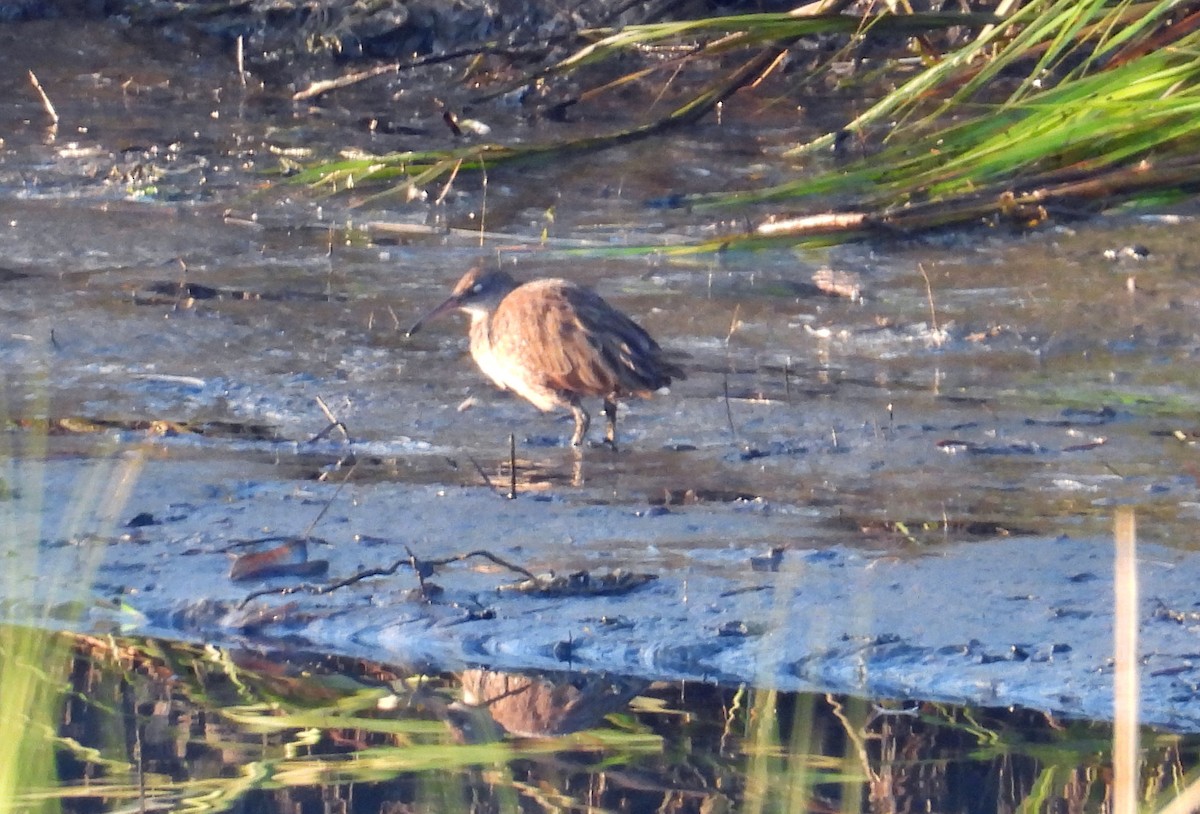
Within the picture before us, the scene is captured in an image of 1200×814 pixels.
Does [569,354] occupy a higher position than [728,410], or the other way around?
[569,354]

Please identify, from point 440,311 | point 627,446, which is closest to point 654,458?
point 627,446

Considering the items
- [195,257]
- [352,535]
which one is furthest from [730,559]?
[195,257]

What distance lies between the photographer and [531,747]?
3.48 metres

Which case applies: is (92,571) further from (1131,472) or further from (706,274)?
(706,274)

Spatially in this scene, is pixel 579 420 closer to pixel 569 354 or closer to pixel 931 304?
pixel 569 354

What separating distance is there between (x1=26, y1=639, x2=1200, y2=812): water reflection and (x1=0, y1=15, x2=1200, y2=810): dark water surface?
0.06 ft

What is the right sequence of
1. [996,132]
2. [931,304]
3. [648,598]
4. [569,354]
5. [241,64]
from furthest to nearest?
1. [241,64]
2. [996,132]
3. [931,304]
4. [569,354]
5. [648,598]

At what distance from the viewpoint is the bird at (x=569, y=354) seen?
5484 mm

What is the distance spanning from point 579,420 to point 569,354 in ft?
0.69

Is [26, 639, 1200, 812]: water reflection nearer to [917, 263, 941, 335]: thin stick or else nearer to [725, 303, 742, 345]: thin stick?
[725, 303, 742, 345]: thin stick

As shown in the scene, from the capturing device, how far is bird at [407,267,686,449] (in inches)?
216

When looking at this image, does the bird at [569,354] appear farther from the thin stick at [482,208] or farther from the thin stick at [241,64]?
the thin stick at [241,64]

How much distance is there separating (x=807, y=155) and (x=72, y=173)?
3589mm

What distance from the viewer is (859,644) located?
395 centimetres
